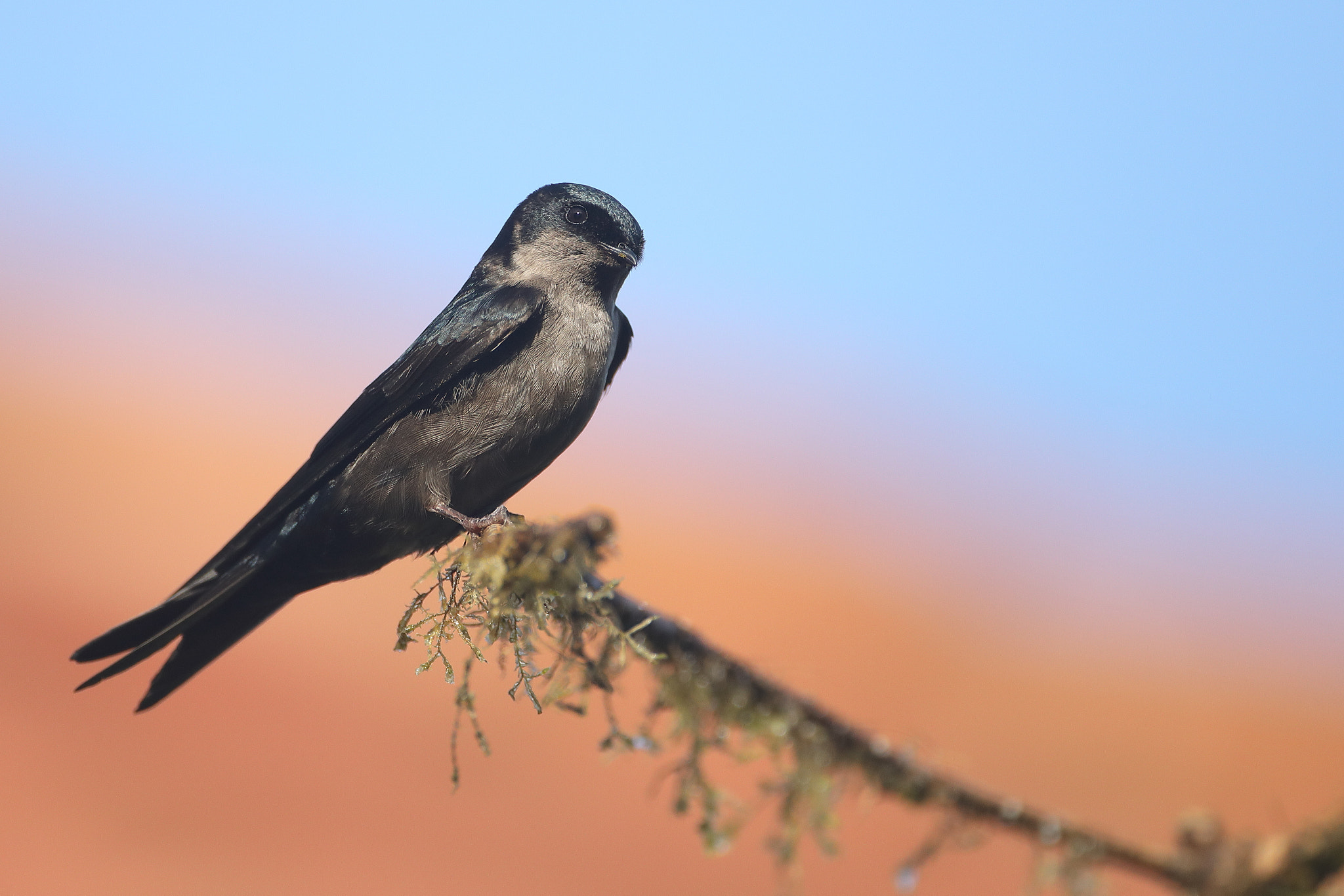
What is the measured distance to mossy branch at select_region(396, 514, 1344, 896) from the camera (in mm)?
1390

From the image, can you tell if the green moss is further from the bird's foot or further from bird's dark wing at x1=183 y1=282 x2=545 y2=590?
bird's dark wing at x1=183 y1=282 x2=545 y2=590

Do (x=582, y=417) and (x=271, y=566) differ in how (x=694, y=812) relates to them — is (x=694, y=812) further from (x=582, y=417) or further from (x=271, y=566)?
(x=271, y=566)

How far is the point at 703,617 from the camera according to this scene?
101ft

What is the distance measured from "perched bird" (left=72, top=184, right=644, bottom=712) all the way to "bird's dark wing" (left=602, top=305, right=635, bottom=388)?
23 cm

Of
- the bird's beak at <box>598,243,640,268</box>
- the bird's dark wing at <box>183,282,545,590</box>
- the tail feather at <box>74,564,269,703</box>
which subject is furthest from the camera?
the bird's beak at <box>598,243,640,268</box>

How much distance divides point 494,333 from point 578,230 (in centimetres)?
81

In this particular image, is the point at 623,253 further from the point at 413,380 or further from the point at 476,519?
the point at 476,519

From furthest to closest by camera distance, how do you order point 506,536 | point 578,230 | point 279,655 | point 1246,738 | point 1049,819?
1. point 1246,738
2. point 279,655
3. point 578,230
4. point 506,536
5. point 1049,819

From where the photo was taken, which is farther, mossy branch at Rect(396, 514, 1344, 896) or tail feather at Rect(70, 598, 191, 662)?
tail feather at Rect(70, 598, 191, 662)

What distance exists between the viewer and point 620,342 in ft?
16.3

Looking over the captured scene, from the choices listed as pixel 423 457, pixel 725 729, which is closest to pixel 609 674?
pixel 725 729

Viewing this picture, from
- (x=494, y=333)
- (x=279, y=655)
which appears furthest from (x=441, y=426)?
(x=279, y=655)

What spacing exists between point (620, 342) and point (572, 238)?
1.64 feet

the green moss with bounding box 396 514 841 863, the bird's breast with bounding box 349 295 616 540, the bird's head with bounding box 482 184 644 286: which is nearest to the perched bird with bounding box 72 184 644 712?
the bird's breast with bounding box 349 295 616 540
